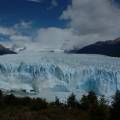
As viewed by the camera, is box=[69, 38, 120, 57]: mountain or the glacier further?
box=[69, 38, 120, 57]: mountain

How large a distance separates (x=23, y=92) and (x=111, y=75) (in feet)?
24.8

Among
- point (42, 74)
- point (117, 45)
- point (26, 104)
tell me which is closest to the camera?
point (26, 104)

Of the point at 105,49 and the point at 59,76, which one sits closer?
the point at 59,76

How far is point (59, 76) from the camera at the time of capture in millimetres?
26609

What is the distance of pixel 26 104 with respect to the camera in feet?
62.0

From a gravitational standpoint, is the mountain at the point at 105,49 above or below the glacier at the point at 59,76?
above

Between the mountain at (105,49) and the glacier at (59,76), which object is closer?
the glacier at (59,76)

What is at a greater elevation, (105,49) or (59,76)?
(105,49)

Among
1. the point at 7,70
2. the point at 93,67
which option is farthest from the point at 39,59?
the point at 93,67

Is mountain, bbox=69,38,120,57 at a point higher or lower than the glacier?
higher

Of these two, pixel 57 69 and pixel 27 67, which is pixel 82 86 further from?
pixel 27 67

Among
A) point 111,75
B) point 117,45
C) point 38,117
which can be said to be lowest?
point 38,117

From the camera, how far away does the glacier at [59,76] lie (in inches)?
1014

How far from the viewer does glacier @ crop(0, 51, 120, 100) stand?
2575 centimetres
